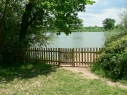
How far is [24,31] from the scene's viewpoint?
43.0 ft

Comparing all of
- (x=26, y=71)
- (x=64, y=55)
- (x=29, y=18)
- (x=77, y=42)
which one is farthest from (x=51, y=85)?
(x=77, y=42)

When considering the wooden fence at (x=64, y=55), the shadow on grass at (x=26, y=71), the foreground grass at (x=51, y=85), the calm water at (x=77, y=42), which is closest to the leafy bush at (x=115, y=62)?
the foreground grass at (x=51, y=85)

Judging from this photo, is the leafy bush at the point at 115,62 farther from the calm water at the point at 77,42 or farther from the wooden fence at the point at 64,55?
the calm water at the point at 77,42

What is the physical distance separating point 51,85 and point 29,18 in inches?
240

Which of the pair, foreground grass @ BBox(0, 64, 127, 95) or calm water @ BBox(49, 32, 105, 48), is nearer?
foreground grass @ BBox(0, 64, 127, 95)

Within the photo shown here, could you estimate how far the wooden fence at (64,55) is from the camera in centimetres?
1225

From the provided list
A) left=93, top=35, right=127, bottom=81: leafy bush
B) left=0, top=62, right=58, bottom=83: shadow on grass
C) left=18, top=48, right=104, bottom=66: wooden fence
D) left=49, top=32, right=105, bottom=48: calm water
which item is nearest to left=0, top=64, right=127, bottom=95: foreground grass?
left=0, top=62, right=58, bottom=83: shadow on grass

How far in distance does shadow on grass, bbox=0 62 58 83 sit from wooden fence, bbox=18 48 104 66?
504 millimetres

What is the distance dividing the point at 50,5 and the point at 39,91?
524 cm

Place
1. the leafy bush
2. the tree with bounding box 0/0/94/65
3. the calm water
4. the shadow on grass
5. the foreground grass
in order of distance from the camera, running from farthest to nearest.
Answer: the calm water
the tree with bounding box 0/0/94/65
the shadow on grass
the leafy bush
the foreground grass

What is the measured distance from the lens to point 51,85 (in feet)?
26.2

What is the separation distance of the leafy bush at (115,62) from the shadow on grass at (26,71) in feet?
8.72

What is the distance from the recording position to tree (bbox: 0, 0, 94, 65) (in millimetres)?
11227

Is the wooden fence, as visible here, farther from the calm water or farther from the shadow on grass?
the calm water
